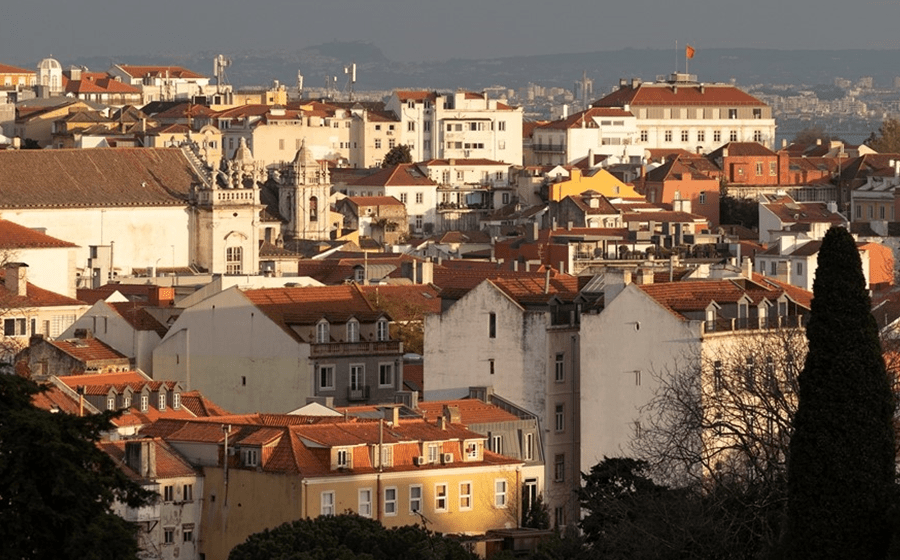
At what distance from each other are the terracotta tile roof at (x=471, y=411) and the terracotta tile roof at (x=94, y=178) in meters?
48.6

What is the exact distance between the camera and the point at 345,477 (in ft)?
159

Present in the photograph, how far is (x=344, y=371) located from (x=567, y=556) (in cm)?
1948

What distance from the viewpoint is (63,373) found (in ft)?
217

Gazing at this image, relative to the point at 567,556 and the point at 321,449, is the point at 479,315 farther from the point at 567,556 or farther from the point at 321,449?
the point at 567,556

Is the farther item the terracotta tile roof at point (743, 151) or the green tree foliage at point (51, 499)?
the terracotta tile roof at point (743, 151)

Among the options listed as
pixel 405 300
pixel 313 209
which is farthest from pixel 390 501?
pixel 313 209

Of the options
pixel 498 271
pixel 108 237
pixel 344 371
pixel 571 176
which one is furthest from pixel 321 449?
pixel 571 176

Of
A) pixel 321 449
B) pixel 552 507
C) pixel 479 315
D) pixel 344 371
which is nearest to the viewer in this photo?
pixel 321 449

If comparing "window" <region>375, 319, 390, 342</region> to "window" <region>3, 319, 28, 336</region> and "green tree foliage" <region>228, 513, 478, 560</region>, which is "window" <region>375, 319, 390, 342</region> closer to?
"window" <region>3, 319, 28, 336</region>

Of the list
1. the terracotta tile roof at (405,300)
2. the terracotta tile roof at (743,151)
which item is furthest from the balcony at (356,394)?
the terracotta tile roof at (743,151)

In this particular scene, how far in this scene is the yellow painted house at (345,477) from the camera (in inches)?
1896

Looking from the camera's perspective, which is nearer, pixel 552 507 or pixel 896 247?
pixel 552 507

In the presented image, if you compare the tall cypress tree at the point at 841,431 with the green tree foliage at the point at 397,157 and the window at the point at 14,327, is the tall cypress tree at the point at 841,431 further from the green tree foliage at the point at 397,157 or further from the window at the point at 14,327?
the green tree foliage at the point at 397,157

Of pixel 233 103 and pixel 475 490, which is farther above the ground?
pixel 233 103
